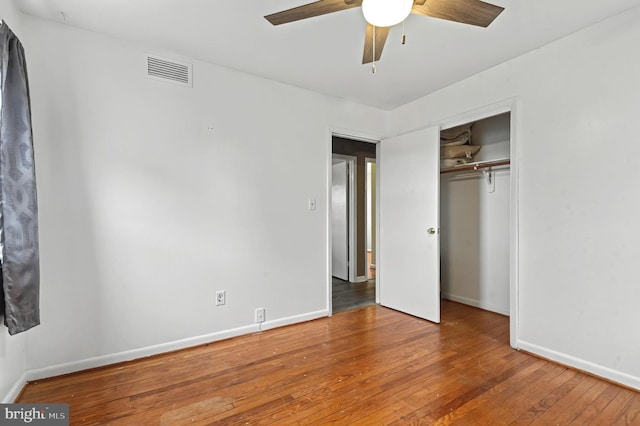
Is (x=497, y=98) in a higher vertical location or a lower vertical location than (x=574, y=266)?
higher

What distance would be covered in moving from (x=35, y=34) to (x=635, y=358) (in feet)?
14.1

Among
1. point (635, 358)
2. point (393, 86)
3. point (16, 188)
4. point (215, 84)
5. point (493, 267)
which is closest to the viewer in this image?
point (16, 188)

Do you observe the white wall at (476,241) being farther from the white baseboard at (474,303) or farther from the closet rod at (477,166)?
the closet rod at (477,166)

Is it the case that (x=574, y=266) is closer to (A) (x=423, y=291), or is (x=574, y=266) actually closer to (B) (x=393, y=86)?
(A) (x=423, y=291)

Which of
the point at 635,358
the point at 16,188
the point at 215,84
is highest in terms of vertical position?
the point at 215,84

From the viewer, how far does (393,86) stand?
9.96 ft

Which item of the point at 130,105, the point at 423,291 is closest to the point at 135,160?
the point at 130,105

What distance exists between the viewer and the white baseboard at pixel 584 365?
1908 millimetres

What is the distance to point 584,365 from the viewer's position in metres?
2.09

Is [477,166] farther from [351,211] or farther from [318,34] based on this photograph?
[318,34]

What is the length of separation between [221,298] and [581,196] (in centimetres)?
283

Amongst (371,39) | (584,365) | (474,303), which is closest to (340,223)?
(474,303)

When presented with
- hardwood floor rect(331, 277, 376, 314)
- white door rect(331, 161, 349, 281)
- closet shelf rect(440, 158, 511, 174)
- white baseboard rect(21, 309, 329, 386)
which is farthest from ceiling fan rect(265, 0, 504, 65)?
white door rect(331, 161, 349, 281)
